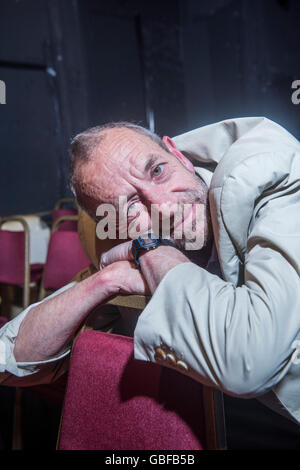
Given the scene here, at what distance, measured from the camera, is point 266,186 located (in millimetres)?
835

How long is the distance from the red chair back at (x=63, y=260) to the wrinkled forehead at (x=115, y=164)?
96cm

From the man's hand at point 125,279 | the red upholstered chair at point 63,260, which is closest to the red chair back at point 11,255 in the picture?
the red upholstered chair at point 63,260

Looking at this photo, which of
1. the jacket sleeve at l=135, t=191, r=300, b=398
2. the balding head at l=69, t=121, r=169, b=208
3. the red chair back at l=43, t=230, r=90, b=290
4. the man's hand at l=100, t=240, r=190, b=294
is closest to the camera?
the jacket sleeve at l=135, t=191, r=300, b=398

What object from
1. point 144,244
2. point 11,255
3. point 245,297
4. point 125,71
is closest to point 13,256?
point 11,255

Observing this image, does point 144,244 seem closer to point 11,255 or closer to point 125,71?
point 11,255

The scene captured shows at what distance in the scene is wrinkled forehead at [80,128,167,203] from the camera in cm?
108

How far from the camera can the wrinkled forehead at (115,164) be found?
1.08 metres

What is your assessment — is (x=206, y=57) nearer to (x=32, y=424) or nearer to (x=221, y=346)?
(x=32, y=424)

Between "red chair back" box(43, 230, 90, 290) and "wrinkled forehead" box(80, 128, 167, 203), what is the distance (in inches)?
37.7

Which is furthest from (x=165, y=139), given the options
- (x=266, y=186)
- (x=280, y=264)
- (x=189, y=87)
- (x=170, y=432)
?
(x=189, y=87)

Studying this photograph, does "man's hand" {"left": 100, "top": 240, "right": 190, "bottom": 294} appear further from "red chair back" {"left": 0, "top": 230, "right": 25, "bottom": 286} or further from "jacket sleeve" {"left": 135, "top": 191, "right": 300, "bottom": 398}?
"red chair back" {"left": 0, "top": 230, "right": 25, "bottom": 286}

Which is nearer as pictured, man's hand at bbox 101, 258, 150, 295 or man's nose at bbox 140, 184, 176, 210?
man's hand at bbox 101, 258, 150, 295

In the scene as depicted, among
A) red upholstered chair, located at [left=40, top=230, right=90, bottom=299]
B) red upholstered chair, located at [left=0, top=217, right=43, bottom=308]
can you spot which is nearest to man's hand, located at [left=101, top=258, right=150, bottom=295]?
red upholstered chair, located at [left=40, top=230, right=90, bottom=299]

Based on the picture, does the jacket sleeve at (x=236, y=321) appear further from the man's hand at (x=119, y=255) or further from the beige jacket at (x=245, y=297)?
the man's hand at (x=119, y=255)
